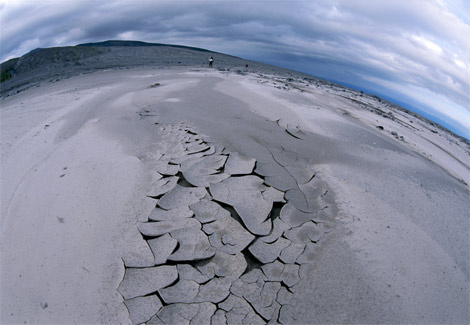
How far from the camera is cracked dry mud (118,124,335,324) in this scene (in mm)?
1569

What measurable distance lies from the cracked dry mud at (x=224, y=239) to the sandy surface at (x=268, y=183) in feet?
0.27

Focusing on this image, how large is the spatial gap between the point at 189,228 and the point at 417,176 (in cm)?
309

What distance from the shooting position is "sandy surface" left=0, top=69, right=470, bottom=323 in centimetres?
167

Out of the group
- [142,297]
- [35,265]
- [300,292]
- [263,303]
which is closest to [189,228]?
[142,297]

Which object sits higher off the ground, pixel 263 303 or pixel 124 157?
pixel 124 157

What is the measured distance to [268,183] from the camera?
2.60m

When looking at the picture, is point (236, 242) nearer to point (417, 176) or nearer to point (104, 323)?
point (104, 323)

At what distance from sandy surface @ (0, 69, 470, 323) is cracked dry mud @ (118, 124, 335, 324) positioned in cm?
8

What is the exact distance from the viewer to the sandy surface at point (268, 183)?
5.47 feet

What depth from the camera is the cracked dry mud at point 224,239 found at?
1.57m

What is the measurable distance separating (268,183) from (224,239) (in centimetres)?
86

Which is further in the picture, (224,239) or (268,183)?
(268,183)

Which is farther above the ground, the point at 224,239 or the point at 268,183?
the point at 268,183

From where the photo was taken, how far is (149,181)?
258cm
